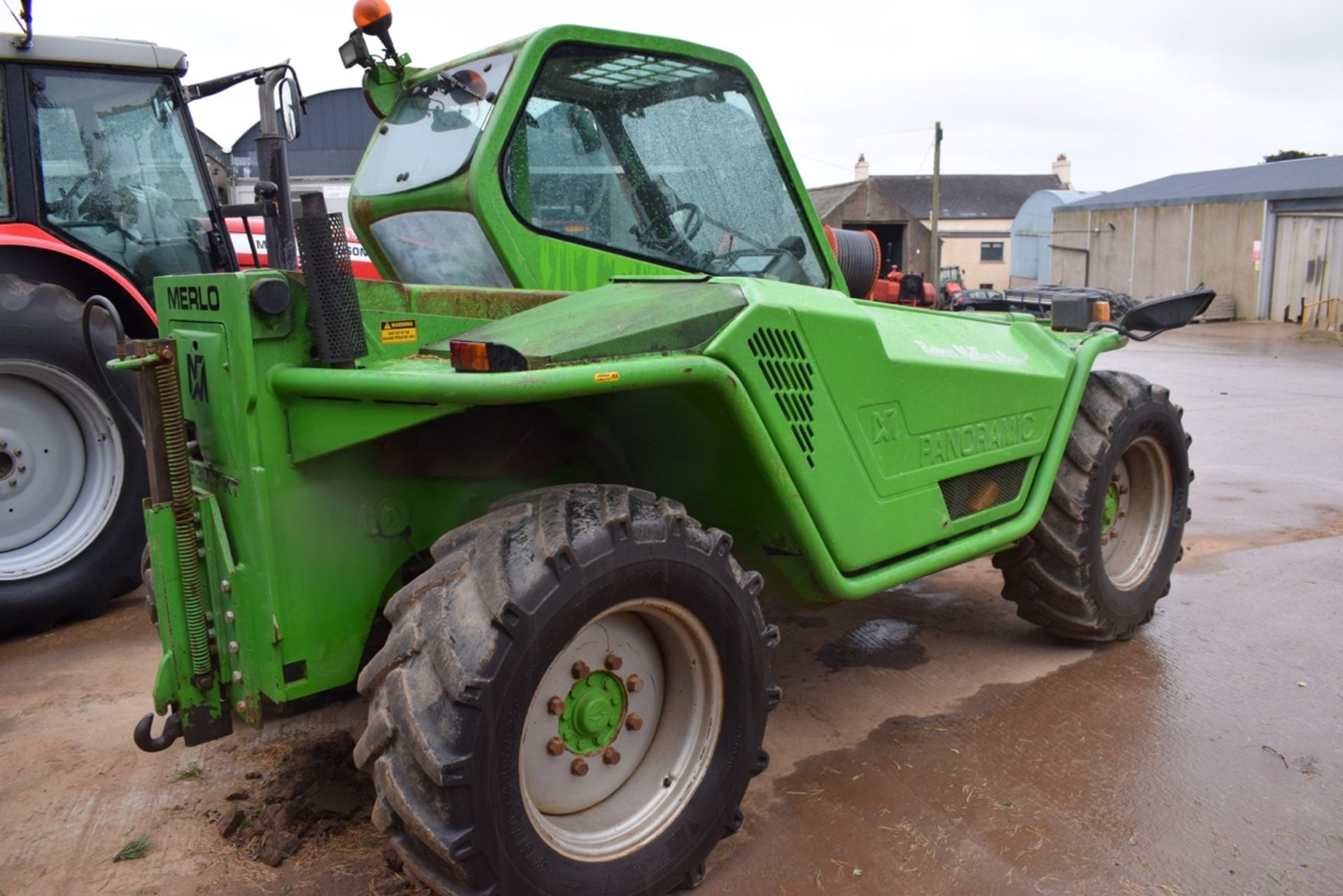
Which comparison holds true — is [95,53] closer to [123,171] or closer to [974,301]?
[123,171]

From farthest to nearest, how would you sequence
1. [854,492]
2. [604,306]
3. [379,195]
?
[379,195] → [854,492] → [604,306]

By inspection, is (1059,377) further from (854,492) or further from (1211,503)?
(1211,503)

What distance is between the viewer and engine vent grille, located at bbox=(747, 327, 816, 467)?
2.72 metres

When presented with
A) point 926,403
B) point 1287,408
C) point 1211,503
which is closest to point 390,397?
point 926,403

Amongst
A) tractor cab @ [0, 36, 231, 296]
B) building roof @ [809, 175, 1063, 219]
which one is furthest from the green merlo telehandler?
building roof @ [809, 175, 1063, 219]

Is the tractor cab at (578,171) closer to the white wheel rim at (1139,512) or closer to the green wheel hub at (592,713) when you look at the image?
the green wheel hub at (592,713)

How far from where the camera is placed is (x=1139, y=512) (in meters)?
4.70

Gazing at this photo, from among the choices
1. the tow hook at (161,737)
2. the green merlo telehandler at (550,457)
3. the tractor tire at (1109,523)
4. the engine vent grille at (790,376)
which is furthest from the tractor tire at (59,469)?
the tractor tire at (1109,523)

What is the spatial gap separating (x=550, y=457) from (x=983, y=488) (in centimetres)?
155

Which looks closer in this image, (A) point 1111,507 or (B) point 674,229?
(B) point 674,229

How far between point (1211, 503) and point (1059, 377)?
3405mm

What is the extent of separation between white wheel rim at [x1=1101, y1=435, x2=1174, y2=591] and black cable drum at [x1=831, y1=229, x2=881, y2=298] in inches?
51.7

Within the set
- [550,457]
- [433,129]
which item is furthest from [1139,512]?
[433,129]

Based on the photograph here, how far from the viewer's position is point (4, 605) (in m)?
4.67
